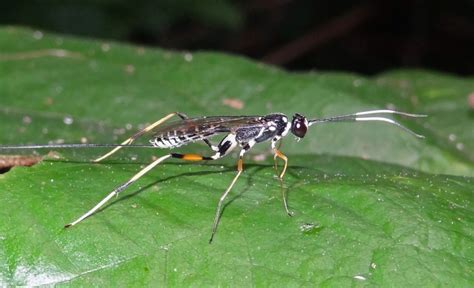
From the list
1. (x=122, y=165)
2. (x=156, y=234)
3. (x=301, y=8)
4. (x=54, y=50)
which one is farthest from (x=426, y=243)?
(x=301, y=8)

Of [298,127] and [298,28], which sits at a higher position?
[298,127]

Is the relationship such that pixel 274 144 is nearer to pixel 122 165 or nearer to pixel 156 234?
pixel 122 165

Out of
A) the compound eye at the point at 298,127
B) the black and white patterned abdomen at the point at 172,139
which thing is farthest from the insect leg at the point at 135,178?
the compound eye at the point at 298,127

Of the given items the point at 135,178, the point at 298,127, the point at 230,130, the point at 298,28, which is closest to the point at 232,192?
the point at 135,178

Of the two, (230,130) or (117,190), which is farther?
(230,130)

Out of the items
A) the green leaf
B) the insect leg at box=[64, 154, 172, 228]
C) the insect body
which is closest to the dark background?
the green leaf

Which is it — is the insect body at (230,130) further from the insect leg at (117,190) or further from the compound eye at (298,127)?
the insect leg at (117,190)

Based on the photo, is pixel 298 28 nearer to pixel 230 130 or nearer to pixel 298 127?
pixel 298 127
